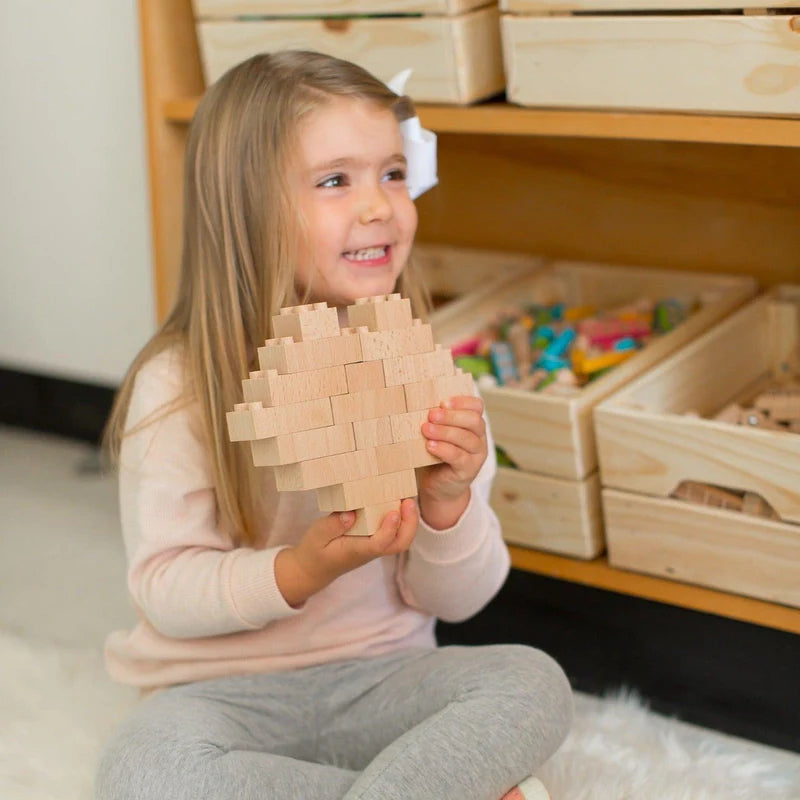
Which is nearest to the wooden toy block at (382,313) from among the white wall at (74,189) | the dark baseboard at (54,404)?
the white wall at (74,189)

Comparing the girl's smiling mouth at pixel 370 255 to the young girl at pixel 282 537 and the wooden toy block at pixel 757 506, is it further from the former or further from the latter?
the wooden toy block at pixel 757 506

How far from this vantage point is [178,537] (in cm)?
100

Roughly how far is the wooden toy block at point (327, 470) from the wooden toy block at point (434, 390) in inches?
1.9

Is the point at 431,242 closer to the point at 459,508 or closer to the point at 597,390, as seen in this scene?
the point at 597,390

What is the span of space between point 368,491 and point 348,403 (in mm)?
62

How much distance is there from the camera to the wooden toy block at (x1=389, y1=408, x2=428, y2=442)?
0.85 m

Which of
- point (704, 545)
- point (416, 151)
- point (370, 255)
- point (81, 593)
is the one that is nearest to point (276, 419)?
point (370, 255)

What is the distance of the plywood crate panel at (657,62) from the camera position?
1.03 meters

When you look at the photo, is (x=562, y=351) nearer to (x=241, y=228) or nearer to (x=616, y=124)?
(x=616, y=124)

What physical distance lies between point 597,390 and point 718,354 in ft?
0.57

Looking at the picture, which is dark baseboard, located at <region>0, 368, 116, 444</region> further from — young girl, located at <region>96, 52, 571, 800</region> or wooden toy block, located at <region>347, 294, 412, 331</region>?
wooden toy block, located at <region>347, 294, 412, 331</region>

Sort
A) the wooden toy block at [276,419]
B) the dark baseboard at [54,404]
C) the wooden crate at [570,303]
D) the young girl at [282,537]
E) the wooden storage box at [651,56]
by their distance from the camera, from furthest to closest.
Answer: the dark baseboard at [54,404] < the wooden crate at [570,303] < the wooden storage box at [651,56] < the young girl at [282,537] < the wooden toy block at [276,419]

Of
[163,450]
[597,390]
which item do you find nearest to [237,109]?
[163,450]

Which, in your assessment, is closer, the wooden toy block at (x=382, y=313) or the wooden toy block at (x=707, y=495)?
the wooden toy block at (x=382, y=313)
